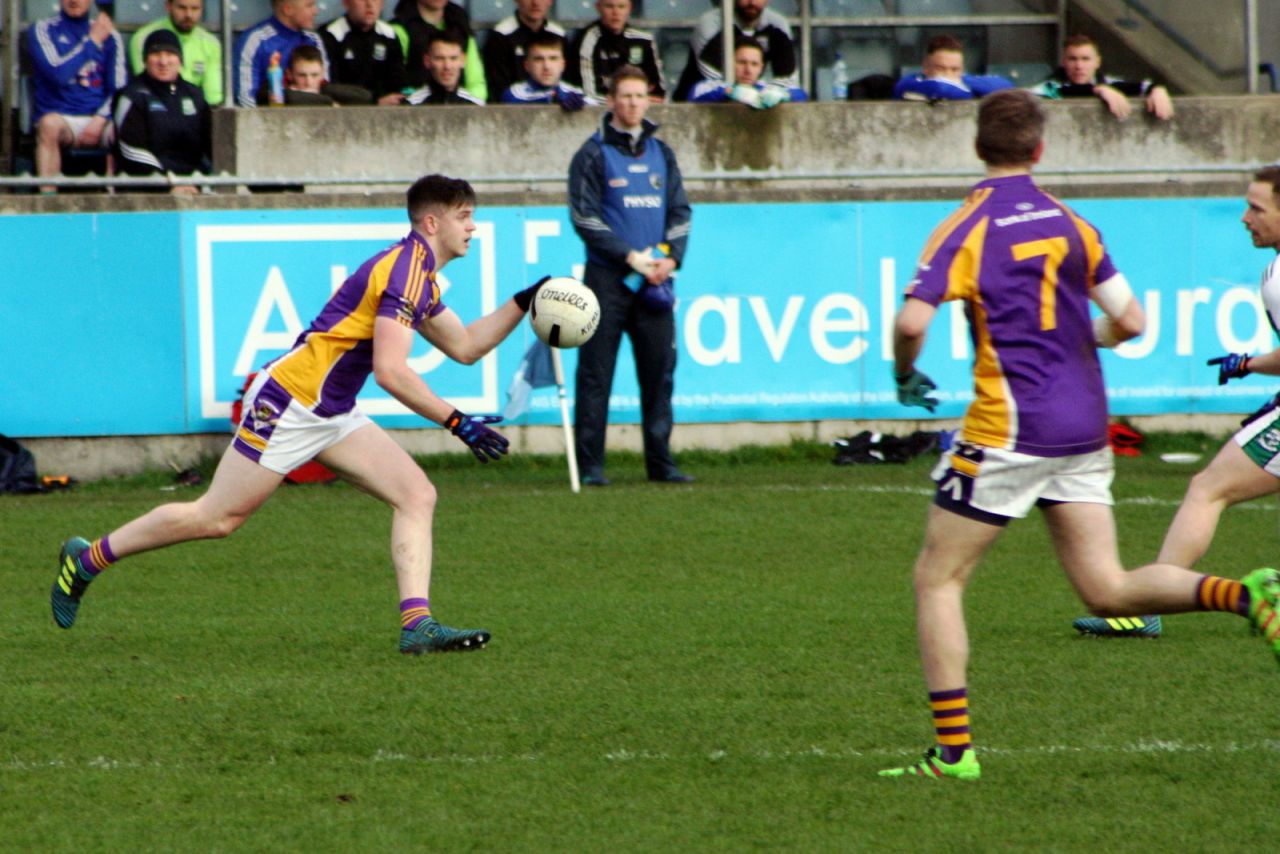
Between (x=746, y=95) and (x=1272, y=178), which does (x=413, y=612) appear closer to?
(x=1272, y=178)

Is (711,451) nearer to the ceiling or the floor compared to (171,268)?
nearer to the floor

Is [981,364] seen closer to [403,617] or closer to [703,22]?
[403,617]

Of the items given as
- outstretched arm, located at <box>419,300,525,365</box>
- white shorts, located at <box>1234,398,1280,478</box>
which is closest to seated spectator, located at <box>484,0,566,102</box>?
outstretched arm, located at <box>419,300,525,365</box>

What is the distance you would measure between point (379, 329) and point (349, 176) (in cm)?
697

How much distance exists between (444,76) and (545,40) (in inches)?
A: 37.4

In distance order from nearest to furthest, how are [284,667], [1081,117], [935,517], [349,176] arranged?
[935,517] < [284,667] < [349,176] < [1081,117]

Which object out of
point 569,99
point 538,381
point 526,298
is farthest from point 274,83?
point 526,298

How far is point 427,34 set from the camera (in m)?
15.5

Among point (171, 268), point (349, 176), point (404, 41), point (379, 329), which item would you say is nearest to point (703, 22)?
point (404, 41)

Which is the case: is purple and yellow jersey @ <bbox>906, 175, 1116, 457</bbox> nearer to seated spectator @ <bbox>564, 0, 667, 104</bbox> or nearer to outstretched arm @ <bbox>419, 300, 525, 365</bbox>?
outstretched arm @ <bbox>419, 300, 525, 365</bbox>

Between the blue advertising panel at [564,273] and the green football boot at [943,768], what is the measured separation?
8.08 m

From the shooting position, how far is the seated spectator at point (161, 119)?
13.9 metres

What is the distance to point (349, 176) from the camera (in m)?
13.8

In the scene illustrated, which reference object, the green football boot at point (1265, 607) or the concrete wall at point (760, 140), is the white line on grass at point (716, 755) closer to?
the green football boot at point (1265, 607)
